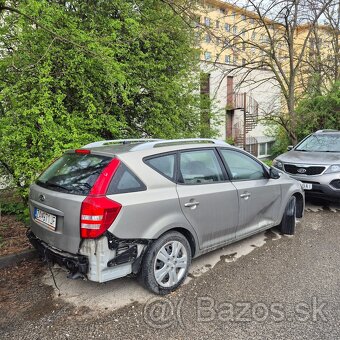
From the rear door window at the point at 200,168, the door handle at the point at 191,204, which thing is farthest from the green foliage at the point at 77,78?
the door handle at the point at 191,204

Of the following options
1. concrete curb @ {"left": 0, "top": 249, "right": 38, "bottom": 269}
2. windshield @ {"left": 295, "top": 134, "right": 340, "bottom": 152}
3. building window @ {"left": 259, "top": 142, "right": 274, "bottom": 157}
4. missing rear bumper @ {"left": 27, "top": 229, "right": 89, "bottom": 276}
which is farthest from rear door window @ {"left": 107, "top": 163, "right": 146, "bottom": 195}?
building window @ {"left": 259, "top": 142, "right": 274, "bottom": 157}

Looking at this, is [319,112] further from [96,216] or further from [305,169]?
[96,216]

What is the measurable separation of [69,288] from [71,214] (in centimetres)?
98

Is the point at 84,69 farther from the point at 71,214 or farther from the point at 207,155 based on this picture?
the point at 71,214

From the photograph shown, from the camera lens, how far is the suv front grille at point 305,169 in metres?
5.98

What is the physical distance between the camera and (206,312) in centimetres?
284

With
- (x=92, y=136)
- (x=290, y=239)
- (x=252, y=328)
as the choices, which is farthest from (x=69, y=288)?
(x=290, y=239)

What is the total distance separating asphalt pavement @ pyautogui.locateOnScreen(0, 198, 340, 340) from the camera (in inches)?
102

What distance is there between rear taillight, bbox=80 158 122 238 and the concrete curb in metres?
1.61

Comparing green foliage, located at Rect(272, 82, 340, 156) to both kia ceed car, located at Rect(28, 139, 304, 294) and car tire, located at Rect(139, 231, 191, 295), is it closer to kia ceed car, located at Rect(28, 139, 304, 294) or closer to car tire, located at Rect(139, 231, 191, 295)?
kia ceed car, located at Rect(28, 139, 304, 294)

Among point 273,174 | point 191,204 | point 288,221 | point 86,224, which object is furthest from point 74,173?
point 288,221

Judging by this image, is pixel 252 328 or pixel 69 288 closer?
pixel 252 328

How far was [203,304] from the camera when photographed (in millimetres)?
2965

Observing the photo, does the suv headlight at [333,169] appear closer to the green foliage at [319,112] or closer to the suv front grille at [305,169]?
the suv front grille at [305,169]
